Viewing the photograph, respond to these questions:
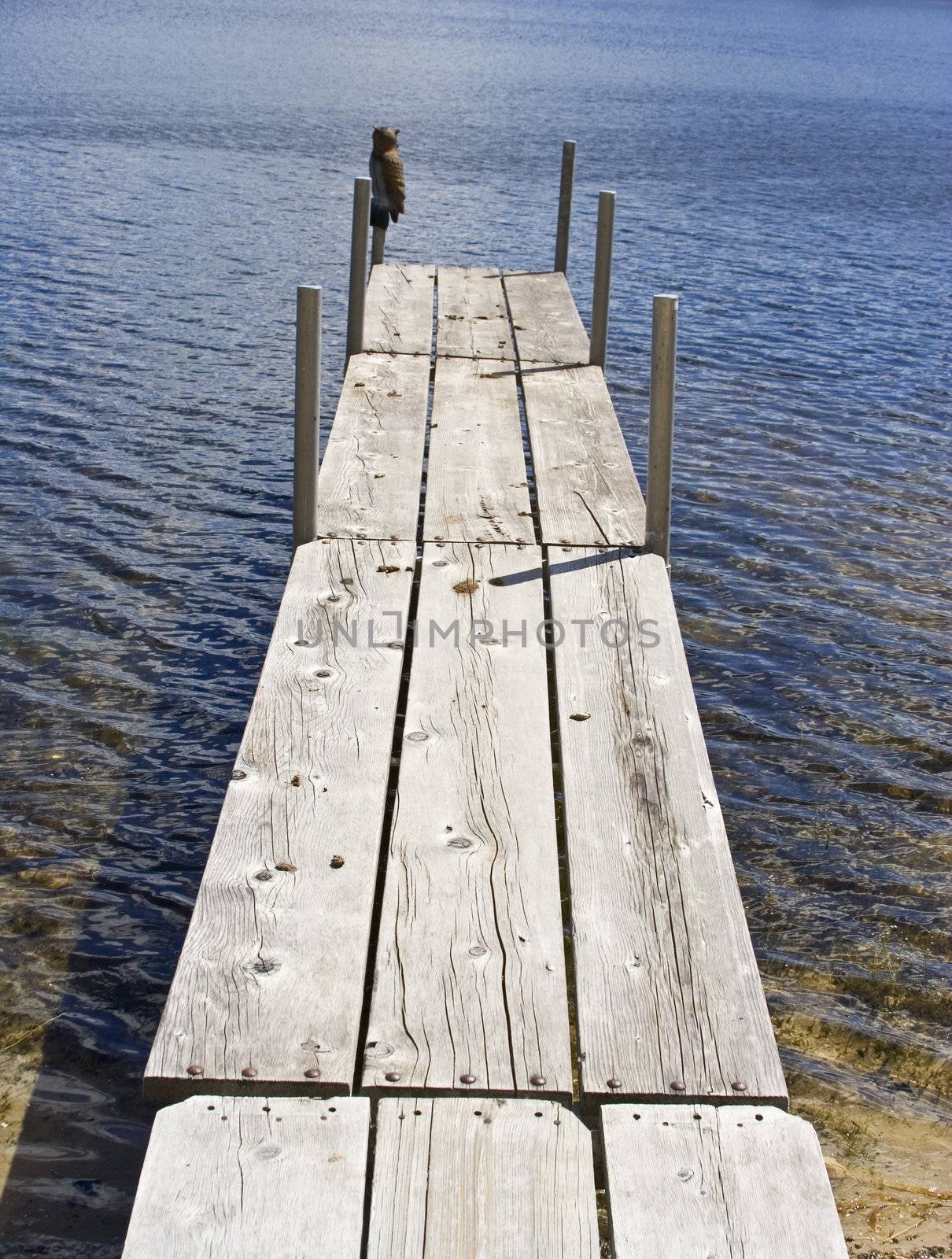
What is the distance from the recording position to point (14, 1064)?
4.49 meters

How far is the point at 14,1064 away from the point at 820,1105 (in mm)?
2855

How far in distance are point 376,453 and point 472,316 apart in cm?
403

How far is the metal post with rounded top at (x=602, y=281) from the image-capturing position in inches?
383

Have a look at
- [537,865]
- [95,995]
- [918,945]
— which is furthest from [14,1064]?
[918,945]

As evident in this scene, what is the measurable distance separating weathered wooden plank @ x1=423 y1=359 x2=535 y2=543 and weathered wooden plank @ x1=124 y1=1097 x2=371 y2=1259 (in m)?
3.69

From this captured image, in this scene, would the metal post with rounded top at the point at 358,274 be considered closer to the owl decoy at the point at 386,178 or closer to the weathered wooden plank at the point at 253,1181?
the owl decoy at the point at 386,178

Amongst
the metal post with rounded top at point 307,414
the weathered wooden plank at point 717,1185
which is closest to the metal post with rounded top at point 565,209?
the metal post with rounded top at point 307,414

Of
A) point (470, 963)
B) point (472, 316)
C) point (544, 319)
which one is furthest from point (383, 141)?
point (470, 963)

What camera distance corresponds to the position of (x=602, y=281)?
393 inches

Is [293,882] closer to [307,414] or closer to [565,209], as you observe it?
[307,414]

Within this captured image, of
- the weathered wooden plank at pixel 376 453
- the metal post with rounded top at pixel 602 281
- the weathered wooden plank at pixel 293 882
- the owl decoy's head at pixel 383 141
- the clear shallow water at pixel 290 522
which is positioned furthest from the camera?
the owl decoy's head at pixel 383 141

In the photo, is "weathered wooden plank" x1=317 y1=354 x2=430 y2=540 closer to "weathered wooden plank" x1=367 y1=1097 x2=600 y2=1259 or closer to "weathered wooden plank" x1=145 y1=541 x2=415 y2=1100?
"weathered wooden plank" x1=145 y1=541 x2=415 y2=1100

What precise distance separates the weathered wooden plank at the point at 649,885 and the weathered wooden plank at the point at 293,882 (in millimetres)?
640

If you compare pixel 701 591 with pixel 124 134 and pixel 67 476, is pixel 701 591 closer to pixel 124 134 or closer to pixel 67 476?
pixel 67 476
